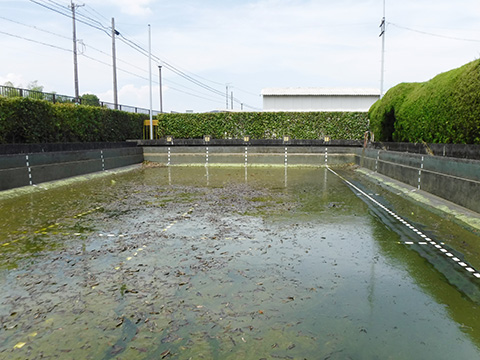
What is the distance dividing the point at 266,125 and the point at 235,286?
28.6 m

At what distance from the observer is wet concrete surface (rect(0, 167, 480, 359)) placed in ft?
11.2

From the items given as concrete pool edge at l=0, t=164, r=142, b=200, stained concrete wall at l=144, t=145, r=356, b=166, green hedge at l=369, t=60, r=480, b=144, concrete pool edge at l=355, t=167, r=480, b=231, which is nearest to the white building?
stained concrete wall at l=144, t=145, r=356, b=166

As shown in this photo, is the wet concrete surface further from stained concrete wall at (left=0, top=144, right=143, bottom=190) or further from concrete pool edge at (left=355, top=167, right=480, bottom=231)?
stained concrete wall at (left=0, top=144, right=143, bottom=190)

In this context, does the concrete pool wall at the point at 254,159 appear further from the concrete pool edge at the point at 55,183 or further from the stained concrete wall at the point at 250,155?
the concrete pool edge at the point at 55,183

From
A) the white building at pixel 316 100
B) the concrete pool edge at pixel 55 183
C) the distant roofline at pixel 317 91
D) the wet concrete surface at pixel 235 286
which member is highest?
the distant roofline at pixel 317 91

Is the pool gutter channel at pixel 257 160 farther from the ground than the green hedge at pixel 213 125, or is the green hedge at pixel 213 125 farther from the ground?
the green hedge at pixel 213 125

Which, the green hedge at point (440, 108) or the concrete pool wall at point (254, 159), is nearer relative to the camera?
the concrete pool wall at point (254, 159)

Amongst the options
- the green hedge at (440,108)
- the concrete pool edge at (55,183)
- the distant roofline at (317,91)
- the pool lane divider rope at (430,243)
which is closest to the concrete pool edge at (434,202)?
the pool lane divider rope at (430,243)

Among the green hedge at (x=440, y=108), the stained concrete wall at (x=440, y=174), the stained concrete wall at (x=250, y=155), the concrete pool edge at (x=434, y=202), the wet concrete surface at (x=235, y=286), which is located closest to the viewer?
the wet concrete surface at (x=235, y=286)

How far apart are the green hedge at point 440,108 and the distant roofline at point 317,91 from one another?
27.3 metres

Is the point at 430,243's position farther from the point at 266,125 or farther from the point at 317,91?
the point at 317,91

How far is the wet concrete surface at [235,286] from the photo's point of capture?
3.41m

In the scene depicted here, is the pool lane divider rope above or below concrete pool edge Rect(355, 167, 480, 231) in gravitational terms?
below

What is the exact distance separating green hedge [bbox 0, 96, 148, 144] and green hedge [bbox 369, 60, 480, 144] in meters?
17.6
